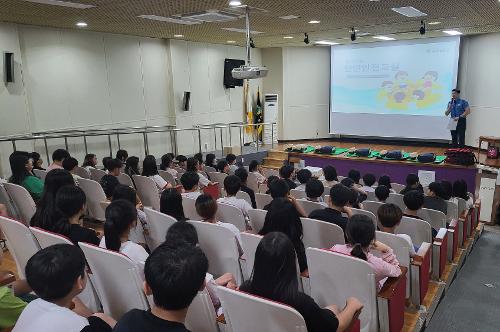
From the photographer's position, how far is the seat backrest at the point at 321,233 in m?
2.94

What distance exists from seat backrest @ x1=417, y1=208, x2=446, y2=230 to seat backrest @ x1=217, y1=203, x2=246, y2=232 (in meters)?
1.95

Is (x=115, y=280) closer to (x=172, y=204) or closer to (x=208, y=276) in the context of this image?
(x=208, y=276)

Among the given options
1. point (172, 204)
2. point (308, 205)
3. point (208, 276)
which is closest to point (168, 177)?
point (172, 204)

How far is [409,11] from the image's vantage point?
6598 mm

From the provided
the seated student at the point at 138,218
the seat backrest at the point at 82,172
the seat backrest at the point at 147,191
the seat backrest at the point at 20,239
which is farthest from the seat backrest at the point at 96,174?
the seat backrest at the point at 20,239

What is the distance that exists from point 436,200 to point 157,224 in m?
3.16

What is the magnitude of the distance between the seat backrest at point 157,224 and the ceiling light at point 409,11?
17.5 ft

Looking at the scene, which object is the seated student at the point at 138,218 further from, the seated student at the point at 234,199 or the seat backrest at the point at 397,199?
the seat backrest at the point at 397,199

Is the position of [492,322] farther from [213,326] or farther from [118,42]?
[118,42]

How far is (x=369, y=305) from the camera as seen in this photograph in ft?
7.39

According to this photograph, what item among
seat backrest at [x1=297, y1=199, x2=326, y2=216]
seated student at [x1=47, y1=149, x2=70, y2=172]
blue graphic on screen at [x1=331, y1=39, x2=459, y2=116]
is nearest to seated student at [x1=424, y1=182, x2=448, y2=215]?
seat backrest at [x1=297, y1=199, x2=326, y2=216]

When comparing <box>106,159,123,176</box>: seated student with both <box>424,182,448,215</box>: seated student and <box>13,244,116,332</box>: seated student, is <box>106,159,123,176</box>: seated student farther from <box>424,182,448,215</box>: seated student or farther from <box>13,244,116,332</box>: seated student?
<box>424,182,448,215</box>: seated student

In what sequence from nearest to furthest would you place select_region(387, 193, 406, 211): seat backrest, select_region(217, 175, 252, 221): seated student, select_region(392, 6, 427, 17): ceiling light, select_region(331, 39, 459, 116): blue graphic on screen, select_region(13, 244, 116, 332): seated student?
select_region(13, 244, 116, 332): seated student, select_region(217, 175, 252, 221): seated student, select_region(387, 193, 406, 211): seat backrest, select_region(392, 6, 427, 17): ceiling light, select_region(331, 39, 459, 116): blue graphic on screen

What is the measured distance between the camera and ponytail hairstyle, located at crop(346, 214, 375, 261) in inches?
91.4
